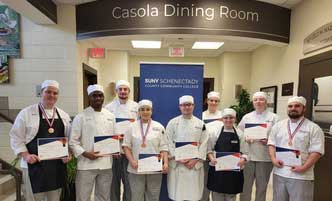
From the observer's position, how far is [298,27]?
11.7 feet

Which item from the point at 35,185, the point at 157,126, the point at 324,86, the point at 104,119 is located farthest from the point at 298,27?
the point at 35,185

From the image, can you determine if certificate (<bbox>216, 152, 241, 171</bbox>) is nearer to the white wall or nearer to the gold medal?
the gold medal

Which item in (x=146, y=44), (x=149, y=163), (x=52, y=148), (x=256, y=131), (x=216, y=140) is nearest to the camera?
(x=52, y=148)

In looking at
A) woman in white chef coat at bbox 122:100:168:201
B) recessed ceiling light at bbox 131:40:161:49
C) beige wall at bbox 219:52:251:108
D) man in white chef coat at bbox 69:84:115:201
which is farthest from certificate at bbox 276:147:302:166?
beige wall at bbox 219:52:251:108

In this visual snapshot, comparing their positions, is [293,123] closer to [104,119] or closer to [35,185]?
[104,119]

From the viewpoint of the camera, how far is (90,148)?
7.25 feet

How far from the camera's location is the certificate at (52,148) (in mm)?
2033

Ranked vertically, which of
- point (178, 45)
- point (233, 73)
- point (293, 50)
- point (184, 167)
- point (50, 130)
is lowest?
point (184, 167)

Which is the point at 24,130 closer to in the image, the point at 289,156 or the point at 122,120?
the point at 122,120

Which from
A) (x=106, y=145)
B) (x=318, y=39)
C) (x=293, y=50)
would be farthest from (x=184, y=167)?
(x=293, y=50)

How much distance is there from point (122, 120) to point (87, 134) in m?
0.48

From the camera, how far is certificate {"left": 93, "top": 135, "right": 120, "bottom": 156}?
86.3 inches

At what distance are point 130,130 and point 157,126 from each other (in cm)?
26

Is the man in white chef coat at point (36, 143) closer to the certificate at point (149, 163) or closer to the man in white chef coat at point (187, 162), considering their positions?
the certificate at point (149, 163)
